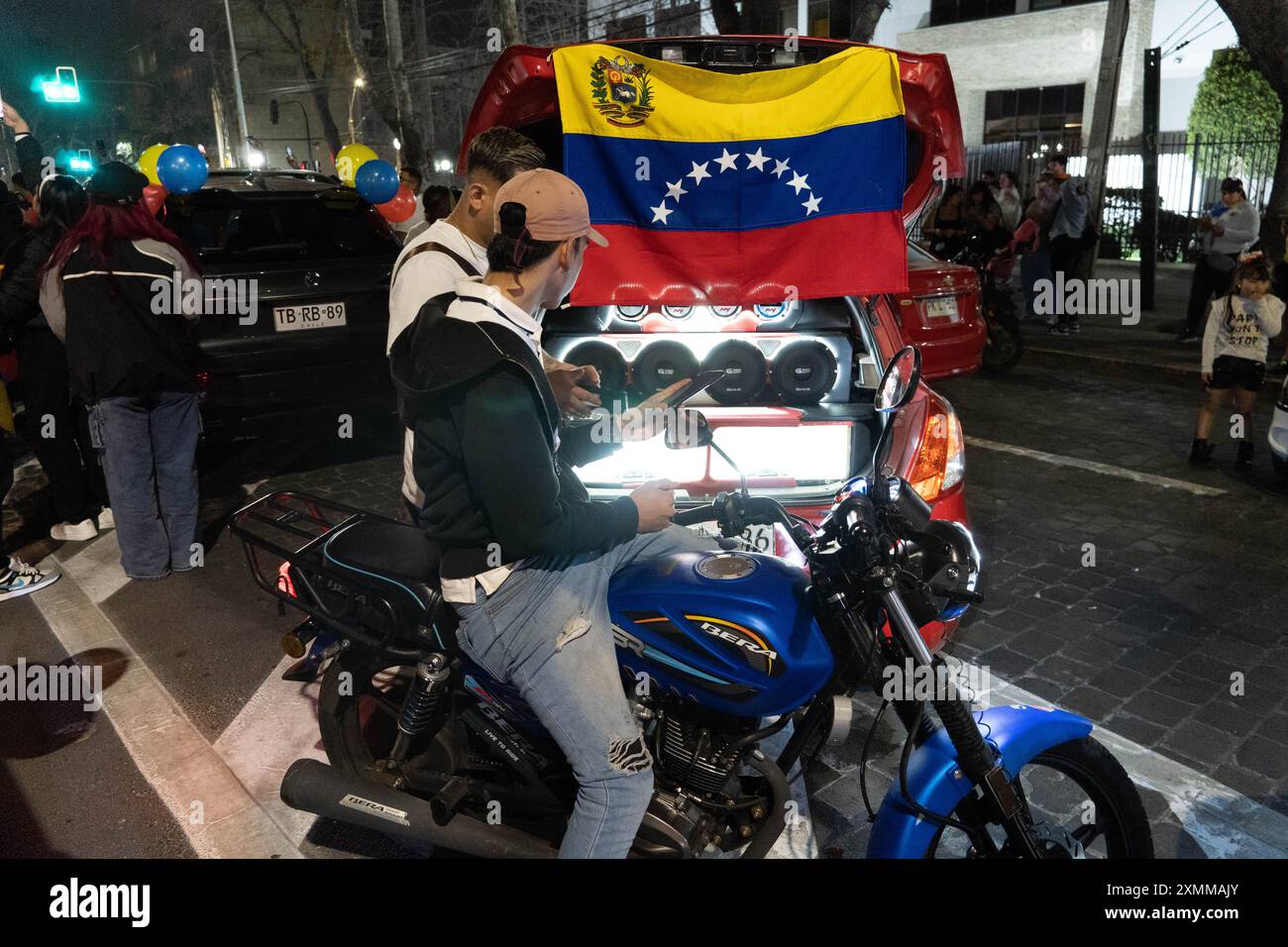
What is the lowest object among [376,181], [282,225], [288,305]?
[288,305]

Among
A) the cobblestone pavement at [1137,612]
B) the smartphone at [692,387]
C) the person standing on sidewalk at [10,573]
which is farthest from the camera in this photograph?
the person standing on sidewalk at [10,573]

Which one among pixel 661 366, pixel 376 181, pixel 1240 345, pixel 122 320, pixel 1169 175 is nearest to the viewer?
pixel 661 366

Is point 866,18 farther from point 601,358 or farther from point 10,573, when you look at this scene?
point 10,573

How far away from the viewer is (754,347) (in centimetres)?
469

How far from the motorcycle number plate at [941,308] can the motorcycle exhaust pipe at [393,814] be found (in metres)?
6.74

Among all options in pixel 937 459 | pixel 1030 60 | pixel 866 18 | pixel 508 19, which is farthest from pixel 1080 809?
pixel 1030 60

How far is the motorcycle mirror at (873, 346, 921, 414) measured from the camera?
2.23m

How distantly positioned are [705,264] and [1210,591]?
304 cm

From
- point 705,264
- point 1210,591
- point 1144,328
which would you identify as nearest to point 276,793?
point 705,264

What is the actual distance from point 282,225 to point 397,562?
5445 millimetres

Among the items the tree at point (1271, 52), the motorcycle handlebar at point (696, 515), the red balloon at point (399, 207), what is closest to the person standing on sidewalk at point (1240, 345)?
the tree at point (1271, 52)

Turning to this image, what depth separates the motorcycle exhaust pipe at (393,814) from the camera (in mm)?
2629

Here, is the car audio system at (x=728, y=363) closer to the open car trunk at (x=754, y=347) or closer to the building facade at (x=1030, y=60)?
the open car trunk at (x=754, y=347)
